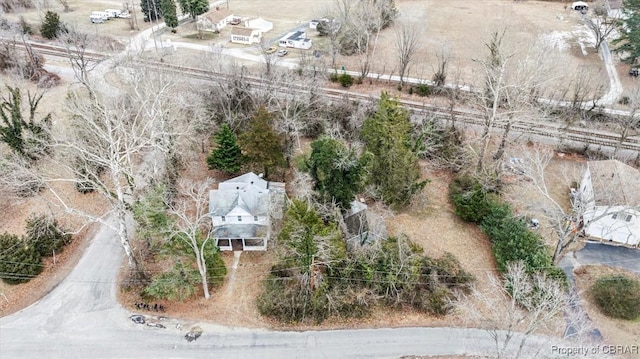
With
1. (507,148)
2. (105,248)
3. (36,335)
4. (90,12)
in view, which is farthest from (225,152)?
(90,12)

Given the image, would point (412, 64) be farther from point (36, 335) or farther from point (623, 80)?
point (36, 335)

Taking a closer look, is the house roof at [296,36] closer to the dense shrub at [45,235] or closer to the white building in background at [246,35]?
the white building in background at [246,35]

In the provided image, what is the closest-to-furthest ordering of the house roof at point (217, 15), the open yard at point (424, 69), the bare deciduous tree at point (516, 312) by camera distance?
the bare deciduous tree at point (516, 312)
the open yard at point (424, 69)
the house roof at point (217, 15)

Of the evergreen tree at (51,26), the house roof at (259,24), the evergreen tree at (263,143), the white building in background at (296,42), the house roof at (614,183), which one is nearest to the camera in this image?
the house roof at (614,183)

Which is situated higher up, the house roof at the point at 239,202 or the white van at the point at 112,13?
the white van at the point at 112,13

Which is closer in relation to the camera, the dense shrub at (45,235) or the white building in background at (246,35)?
the dense shrub at (45,235)

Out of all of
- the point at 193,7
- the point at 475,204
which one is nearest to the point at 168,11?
the point at 193,7

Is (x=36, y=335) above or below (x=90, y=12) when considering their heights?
below

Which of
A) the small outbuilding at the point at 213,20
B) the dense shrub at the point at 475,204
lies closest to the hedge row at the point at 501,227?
the dense shrub at the point at 475,204
